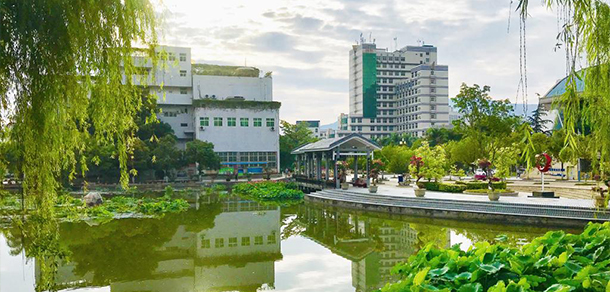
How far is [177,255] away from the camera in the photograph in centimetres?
1081

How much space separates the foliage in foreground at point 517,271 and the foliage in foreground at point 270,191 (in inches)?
795

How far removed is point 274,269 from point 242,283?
1259mm

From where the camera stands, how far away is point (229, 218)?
17.4 m

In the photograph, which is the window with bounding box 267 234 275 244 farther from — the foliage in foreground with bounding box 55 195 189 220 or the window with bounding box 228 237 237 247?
the foliage in foreground with bounding box 55 195 189 220

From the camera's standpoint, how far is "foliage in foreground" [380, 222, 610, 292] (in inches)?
137

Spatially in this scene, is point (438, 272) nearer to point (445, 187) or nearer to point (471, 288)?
point (471, 288)

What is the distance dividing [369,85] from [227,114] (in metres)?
45.8

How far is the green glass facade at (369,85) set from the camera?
81.8m

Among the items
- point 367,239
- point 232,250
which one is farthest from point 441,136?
point 232,250

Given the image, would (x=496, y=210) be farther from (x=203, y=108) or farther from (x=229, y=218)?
(x=203, y=108)

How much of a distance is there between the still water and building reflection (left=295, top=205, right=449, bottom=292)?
0.09 ft

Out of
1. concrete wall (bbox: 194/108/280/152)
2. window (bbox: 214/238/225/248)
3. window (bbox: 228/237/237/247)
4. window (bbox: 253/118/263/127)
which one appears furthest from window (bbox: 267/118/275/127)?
window (bbox: 214/238/225/248)

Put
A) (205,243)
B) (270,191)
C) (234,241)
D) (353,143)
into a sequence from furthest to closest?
1. (270,191)
2. (353,143)
3. (234,241)
4. (205,243)

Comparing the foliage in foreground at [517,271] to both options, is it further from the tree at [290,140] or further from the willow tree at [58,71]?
the tree at [290,140]
